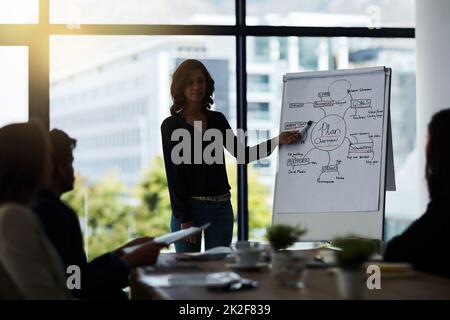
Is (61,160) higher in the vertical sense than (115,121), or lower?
lower

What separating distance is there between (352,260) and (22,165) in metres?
0.89

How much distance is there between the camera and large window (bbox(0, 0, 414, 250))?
4.91m

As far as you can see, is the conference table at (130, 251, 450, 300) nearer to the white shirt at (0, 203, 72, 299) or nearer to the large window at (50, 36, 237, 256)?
the white shirt at (0, 203, 72, 299)

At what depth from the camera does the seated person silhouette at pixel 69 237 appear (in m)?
2.28

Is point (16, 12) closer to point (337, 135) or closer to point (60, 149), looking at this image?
point (337, 135)

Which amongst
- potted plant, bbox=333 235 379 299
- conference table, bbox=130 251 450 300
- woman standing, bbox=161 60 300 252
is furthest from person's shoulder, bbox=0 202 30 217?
woman standing, bbox=161 60 300 252

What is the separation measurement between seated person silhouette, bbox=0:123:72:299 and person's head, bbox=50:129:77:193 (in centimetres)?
51

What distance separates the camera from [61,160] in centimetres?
244

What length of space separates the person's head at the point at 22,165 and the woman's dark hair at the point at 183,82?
2.00 meters

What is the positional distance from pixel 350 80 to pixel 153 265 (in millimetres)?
2155

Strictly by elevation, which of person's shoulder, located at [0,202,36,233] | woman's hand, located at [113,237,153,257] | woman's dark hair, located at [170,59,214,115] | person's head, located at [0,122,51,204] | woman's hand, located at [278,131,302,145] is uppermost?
woman's dark hair, located at [170,59,214,115]

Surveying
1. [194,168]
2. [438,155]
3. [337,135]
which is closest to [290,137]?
[337,135]

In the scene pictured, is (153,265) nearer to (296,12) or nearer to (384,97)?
(384,97)

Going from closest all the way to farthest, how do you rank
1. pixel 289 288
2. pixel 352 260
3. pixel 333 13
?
pixel 352 260, pixel 289 288, pixel 333 13
